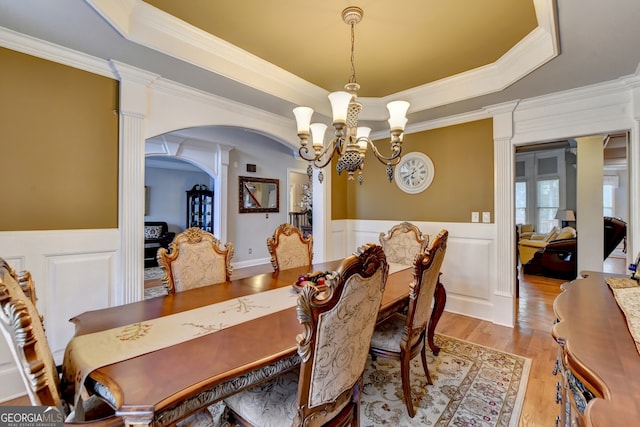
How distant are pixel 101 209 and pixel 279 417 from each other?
2097 millimetres

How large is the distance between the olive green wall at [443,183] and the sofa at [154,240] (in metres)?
4.66

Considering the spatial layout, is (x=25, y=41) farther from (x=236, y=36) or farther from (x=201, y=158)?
(x=201, y=158)

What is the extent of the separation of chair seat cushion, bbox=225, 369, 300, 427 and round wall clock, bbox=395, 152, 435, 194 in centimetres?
306

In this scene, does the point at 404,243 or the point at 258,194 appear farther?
the point at 258,194

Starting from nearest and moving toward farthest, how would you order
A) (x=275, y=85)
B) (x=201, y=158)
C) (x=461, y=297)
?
(x=275, y=85) → (x=461, y=297) → (x=201, y=158)

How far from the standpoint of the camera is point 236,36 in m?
2.22

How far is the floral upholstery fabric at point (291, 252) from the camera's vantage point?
2.56 m

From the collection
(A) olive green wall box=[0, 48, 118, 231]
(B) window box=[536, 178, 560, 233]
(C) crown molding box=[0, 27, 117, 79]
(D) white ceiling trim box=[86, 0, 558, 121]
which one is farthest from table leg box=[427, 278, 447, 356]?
(B) window box=[536, 178, 560, 233]

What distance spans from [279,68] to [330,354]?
101 inches

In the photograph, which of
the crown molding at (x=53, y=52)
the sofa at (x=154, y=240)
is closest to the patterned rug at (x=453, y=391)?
the crown molding at (x=53, y=52)

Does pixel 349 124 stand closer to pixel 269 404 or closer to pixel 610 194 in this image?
pixel 269 404

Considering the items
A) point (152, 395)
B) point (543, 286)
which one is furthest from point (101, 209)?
point (543, 286)

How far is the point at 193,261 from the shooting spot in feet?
6.62

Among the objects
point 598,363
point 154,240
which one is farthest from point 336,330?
point 154,240
